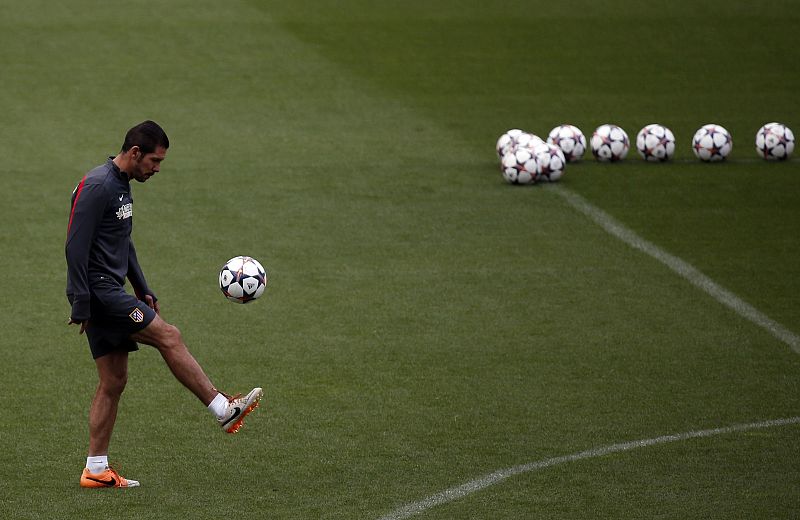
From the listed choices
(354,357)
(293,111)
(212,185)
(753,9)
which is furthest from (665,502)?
(753,9)

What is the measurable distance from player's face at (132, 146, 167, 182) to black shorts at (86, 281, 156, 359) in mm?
691

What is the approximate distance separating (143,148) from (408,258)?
6.46m

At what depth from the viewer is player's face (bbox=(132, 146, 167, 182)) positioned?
806 cm

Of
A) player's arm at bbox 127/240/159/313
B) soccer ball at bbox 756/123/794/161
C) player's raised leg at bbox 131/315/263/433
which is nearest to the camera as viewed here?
player's raised leg at bbox 131/315/263/433

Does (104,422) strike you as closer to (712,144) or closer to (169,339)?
(169,339)

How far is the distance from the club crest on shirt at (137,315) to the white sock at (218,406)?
67 cm

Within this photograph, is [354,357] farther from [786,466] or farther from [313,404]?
[786,466]

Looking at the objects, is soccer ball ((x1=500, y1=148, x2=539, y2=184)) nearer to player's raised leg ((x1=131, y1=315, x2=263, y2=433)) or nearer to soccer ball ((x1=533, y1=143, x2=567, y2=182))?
soccer ball ((x1=533, y1=143, x2=567, y2=182))

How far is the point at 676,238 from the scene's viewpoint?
1491 cm

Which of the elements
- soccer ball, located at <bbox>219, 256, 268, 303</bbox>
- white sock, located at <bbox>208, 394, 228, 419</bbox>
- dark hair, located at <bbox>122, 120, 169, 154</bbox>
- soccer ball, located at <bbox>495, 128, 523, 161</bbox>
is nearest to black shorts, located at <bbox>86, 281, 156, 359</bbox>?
white sock, located at <bbox>208, 394, 228, 419</bbox>

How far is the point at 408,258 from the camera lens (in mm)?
14250

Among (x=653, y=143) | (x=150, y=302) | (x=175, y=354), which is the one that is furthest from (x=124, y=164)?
(x=653, y=143)

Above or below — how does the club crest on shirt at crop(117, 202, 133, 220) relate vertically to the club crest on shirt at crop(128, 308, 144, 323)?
above

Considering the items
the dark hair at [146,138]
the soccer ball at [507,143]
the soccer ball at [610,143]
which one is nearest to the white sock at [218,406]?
the dark hair at [146,138]
